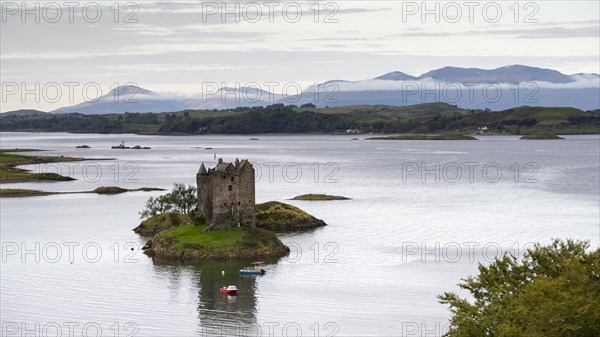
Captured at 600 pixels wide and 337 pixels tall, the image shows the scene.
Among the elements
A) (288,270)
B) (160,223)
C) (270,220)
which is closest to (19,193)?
(160,223)

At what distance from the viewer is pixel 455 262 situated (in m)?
90.0

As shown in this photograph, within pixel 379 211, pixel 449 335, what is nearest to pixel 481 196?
pixel 379 211

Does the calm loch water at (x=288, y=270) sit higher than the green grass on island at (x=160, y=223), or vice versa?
the green grass on island at (x=160, y=223)

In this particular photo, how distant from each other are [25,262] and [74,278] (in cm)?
1161

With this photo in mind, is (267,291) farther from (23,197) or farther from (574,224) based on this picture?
(23,197)

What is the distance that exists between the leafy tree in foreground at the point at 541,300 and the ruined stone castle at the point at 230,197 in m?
47.0

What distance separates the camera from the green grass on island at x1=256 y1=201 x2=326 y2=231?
370ft

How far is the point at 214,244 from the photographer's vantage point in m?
92.2

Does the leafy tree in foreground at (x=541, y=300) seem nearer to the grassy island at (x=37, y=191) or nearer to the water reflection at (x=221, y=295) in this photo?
the water reflection at (x=221, y=295)

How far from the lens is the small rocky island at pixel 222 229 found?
92000 millimetres

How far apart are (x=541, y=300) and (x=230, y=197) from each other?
5657 centimetres

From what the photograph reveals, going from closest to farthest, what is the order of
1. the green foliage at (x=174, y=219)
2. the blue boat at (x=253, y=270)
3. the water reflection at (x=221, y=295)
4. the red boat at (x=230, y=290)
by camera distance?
the water reflection at (x=221, y=295)
the red boat at (x=230, y=290)
the blue boat at (x=253, y=270)
the green foliage at (x=174, y=219)

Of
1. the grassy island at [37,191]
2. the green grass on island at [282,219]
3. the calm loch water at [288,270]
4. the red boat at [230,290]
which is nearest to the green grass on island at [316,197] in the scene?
the calm loch water at [288,270]

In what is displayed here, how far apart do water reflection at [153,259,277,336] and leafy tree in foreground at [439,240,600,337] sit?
2177cm
